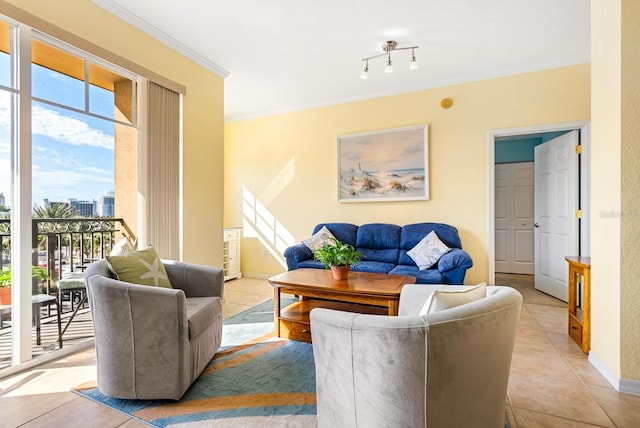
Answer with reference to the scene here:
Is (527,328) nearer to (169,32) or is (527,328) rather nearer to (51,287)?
(51,287)

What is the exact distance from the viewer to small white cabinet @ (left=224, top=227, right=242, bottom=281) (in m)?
5.02

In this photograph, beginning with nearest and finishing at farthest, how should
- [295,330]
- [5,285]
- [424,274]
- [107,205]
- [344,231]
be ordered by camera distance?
[5,285]
[295,330]
[107,205]
[424,274]
[344,231]

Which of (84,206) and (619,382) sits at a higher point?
(84,206)

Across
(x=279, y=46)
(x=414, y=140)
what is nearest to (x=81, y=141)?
(x=279, y=46)

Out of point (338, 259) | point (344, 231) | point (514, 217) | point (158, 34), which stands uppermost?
point (158, 34)

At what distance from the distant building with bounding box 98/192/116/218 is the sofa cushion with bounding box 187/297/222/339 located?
1252 mm

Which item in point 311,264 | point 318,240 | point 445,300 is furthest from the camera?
point 318,240

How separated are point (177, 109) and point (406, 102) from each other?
2958 mm

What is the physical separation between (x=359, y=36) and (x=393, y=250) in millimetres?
2517

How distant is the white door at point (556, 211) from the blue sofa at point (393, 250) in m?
1.25

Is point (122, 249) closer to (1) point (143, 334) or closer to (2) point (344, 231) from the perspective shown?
(1) point (143, 334)

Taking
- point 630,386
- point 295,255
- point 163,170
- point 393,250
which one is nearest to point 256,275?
point 295,255

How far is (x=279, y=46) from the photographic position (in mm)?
3342

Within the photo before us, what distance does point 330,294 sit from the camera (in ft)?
8.52
